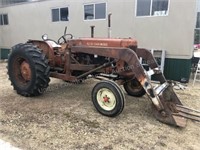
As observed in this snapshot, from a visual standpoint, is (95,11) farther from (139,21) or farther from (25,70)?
(25,70)

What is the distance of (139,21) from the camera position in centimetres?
693

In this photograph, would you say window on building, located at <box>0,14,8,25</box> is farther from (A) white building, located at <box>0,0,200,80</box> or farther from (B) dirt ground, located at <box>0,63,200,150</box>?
(B) dirt ground, located at <box>0,63,200,150</box>

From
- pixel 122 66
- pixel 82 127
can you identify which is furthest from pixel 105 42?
pixel 82 127

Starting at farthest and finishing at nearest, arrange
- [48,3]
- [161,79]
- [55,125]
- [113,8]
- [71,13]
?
[48,3] < [71,13] < [113,8] < [161,79] < [55,125]

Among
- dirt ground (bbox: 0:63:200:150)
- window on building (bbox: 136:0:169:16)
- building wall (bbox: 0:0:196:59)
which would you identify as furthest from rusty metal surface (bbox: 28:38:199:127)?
window on building (bbox: 136:0:169:16)

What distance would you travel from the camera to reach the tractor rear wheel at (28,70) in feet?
13.9

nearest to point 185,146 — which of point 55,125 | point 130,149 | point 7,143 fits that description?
point 130,149

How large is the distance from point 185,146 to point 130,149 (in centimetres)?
77

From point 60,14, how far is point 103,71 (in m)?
5.60

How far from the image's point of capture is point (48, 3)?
9156 mm

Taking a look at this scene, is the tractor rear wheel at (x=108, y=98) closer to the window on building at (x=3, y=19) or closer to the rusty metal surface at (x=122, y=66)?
the rusty metal surface at (x=122, y=66)

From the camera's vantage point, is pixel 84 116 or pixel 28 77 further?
pixel 28 77

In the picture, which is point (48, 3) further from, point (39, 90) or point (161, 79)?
point (161, 79)

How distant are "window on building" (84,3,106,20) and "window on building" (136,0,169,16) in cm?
136
